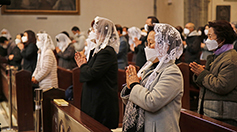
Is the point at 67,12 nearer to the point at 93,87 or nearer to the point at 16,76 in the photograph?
the point at 16,76

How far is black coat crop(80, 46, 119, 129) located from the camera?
10.8 ft

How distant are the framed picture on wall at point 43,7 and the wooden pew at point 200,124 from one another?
38.2ft

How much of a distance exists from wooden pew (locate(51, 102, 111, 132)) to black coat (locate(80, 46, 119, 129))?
377 millimetres

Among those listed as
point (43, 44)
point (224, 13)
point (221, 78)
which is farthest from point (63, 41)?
point (224, 13)

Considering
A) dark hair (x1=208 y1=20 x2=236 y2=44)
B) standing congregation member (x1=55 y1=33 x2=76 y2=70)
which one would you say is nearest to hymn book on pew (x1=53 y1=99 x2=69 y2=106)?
dark hair (x1=208 y1=20 x2=236 y2=44)

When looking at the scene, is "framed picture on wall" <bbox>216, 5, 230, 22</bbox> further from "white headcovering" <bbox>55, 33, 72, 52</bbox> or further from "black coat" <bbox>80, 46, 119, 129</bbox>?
"black coat" <bbox>80, 46, 119, 129</bbox>

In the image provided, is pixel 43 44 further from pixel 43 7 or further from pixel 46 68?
pixel 43 7

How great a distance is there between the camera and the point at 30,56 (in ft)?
21.0

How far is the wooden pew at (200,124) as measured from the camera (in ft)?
8.46

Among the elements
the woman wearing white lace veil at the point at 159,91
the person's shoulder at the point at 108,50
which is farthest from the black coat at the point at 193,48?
the woman wearing white lace veil at the point at 159,91

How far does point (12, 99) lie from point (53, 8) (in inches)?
335

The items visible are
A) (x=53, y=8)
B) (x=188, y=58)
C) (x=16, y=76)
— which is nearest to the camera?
(x=16, y=76)

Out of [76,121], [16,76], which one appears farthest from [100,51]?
[16,76]

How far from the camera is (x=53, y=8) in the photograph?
14.0 m
